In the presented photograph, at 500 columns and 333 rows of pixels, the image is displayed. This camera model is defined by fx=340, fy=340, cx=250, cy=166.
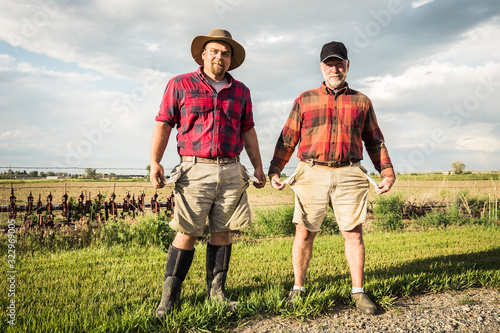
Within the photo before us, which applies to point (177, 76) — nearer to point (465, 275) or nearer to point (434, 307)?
point (434, 307)

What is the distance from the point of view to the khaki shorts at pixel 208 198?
2979 mm

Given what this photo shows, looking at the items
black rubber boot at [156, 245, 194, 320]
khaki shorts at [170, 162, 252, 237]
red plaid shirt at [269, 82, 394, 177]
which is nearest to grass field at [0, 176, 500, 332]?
black rubber boot at [156, 245, 194, 320]

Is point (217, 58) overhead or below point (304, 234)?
overhead

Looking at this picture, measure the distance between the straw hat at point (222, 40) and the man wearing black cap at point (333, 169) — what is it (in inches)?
31.6

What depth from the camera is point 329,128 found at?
330 cm

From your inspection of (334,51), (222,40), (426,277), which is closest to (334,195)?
(334,51)

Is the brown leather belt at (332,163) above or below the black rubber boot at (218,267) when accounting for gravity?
above

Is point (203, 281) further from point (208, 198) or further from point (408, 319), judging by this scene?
point (408, 319)

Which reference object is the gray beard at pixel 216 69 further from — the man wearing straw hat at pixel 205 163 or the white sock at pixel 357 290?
the white sock at pixel 357 290

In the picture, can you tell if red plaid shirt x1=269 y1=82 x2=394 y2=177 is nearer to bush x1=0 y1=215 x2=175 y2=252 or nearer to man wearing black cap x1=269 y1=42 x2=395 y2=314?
man wearing black cap x1=269 y1=42 x2=395 y2=314

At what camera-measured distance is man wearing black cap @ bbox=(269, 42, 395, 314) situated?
10.8ft

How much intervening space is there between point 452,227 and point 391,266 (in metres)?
5.59

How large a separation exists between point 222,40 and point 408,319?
3.06 metres

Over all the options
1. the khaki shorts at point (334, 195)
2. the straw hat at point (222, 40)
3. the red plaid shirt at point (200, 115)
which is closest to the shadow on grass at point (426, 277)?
the khaki shorts at point (334, 195)
